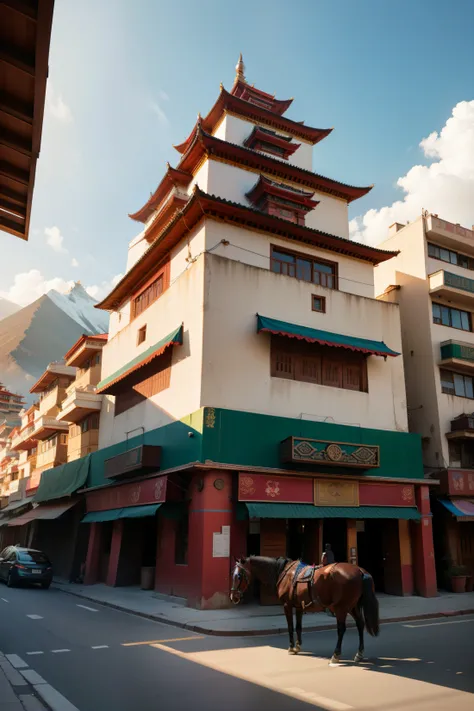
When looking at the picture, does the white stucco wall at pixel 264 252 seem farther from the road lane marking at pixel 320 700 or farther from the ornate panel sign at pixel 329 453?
the road lane marking at pixel 320 700

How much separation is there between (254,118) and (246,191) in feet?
20.7

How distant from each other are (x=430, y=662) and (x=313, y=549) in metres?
9.70

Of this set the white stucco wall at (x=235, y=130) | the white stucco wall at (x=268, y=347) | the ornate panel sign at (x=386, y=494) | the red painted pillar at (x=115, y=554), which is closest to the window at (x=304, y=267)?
the white stucco wall at (x=268, y=347)

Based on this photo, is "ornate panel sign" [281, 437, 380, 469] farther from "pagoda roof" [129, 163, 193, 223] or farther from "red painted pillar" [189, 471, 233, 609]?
"pagoda roof" [129, 163, 193, 223]

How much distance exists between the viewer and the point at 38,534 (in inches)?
1387

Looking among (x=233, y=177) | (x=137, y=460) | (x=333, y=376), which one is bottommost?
(x=137, y=460)

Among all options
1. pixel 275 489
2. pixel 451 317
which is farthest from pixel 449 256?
pixel 275 489

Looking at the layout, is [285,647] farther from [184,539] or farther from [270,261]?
[270,261]

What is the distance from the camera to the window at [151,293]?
79.3 ft

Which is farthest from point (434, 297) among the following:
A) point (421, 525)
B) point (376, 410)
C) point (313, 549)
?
point (313, 549)

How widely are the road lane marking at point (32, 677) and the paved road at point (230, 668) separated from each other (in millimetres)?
29

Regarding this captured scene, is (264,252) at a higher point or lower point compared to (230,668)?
higher

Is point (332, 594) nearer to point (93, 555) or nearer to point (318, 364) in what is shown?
point (318, 364)

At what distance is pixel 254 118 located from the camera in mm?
29125
